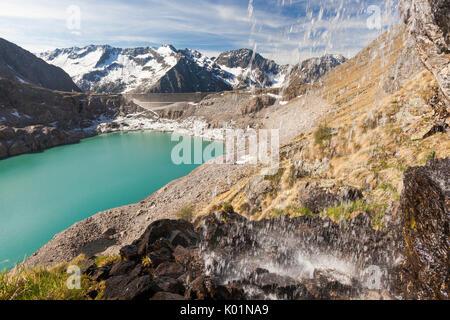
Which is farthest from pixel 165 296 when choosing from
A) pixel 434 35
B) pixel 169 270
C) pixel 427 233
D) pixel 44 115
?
pixel 44 115

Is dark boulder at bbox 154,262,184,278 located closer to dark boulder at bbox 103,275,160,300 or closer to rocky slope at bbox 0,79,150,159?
dark boulder at bbox 103,275,160,300

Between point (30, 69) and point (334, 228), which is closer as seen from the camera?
point (334, 228)

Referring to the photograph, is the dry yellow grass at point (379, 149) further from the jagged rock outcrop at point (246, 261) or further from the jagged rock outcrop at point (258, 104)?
the jagged rock outcrop at point (258, 104)

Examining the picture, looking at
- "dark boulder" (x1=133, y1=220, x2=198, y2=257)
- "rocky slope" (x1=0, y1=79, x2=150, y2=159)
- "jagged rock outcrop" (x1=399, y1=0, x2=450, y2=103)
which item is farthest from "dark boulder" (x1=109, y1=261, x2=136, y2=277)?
"rocky slope" (x1=0, y1=79, x2=150, y2=159)

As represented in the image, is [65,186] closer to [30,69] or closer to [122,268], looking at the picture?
[122,268]
